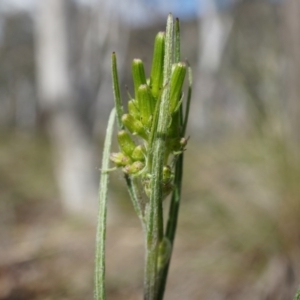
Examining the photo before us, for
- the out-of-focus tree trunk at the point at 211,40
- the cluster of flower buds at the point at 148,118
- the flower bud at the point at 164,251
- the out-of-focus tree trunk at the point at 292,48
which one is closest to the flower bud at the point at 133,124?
the cluster of flower buds at the point at 148,118

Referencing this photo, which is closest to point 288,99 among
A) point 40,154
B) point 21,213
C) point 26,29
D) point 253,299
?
point 253,299

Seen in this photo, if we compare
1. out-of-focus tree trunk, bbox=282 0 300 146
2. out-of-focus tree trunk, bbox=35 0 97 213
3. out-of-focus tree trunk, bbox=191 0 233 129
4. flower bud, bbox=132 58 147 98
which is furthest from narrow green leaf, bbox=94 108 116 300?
out-of-focus tree trunk, bbox=191 0 233 129

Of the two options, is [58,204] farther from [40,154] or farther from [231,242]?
[231,242]

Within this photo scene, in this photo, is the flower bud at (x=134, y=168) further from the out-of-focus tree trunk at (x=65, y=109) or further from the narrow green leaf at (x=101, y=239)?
the out-of-focus tree trunk at (x=65, y=109)

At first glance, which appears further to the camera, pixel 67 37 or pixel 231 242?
pixel 67 37

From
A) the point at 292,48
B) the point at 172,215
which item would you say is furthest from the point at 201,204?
the point at 172,215

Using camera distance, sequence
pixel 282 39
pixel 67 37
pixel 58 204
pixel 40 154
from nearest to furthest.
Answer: pixel 282 39
pixel 67 37
pixel 58 204
pixel 40 154

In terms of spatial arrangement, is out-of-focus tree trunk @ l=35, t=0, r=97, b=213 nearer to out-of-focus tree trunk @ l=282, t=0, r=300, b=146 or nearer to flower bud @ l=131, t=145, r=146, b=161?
out-of-focus tree trunk @ l=282, t=0, r=300, b=146
